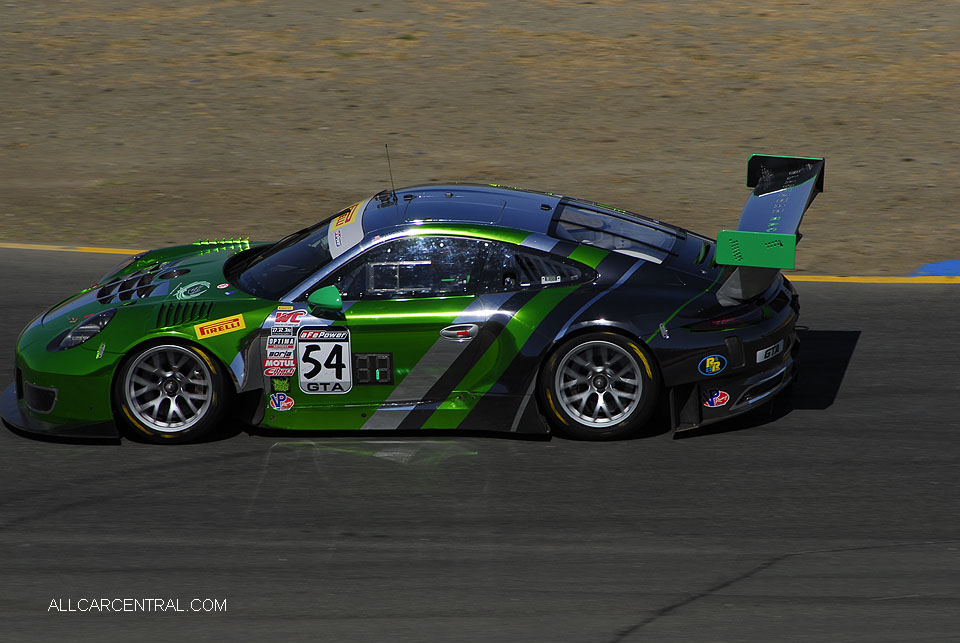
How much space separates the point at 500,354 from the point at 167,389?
1898mm

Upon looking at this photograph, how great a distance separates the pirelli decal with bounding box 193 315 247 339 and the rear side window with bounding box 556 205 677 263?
1905 millimetres

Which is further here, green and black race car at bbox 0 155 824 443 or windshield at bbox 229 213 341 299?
windshield at bbox 229 213 341 299

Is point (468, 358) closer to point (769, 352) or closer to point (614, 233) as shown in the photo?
point (614, 233)

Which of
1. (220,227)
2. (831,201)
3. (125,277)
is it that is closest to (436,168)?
(220,227)

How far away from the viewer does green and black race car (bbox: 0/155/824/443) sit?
6.91m

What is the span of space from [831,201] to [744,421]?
20.1 feet

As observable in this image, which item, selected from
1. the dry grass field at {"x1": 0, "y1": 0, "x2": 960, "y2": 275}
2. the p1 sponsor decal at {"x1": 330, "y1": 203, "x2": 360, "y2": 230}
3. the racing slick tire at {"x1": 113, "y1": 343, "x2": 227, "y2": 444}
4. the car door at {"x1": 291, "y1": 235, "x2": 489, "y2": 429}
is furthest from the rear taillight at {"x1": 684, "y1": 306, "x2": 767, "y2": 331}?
the dry grass field at {"x1": 0, "y1": 0, "x2": 960, "y2": 275}

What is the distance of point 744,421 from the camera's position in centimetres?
749

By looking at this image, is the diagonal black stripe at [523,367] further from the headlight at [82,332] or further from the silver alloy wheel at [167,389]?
the headlight at [82,332]

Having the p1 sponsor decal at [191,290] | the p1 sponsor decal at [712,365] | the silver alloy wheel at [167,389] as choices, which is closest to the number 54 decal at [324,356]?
the silver alloy wheel at [167,389]

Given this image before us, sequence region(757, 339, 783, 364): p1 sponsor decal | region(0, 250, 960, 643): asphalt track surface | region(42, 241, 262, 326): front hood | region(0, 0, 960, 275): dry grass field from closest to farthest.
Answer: region(0, 250, 960, 643): asphalt track surface
region(757, 339, 783, 364): p1 sponsor decal
region(42, 241, 262, 326): front hood
region(0, 0, 960, 275): dry grass field

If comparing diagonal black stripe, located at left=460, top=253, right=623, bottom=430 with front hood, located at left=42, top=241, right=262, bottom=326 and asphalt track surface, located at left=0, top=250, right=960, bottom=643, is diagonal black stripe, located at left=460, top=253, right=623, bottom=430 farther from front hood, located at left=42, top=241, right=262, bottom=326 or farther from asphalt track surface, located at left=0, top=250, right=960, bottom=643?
front hood, located at left=42, top=241, right=262, bottom=326

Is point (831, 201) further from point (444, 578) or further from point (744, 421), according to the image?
point (444, 578)

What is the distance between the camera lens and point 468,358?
22.7 feet
